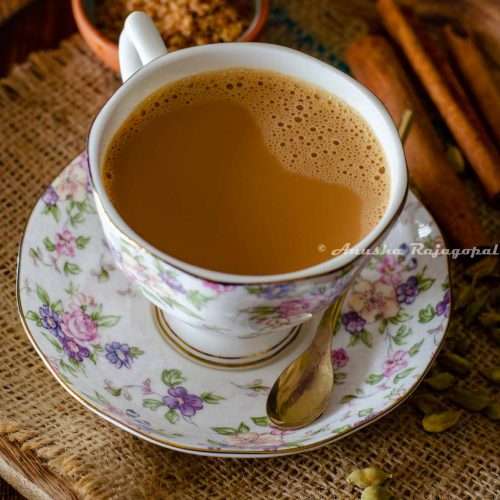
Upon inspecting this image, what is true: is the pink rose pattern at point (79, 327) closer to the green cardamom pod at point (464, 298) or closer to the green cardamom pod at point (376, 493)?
the green cardamom pod at point (376, 493)

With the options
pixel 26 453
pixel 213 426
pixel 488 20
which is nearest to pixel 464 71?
pixel 488 20

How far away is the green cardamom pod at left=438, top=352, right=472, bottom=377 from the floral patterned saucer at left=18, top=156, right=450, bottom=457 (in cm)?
12

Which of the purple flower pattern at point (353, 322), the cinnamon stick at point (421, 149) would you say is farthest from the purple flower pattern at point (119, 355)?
the cinnamon stick at point (421, 149)

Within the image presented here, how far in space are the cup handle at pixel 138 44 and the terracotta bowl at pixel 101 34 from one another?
0.45 meters

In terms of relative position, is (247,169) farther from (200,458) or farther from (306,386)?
(200,458)

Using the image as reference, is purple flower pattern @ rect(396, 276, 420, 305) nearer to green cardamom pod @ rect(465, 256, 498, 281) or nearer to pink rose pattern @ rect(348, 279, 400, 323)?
pink rose pattern @ rect(348, 279, 400, 323)

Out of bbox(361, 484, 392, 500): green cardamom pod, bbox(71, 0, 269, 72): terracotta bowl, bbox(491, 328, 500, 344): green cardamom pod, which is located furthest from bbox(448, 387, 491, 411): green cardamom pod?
bbox(71, 0, 269, 72): terracotta bowl

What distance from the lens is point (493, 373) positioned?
148 centimetres

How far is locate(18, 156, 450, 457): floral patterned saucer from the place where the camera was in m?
1.28

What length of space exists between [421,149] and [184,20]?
1.94ft

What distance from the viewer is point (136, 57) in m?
1.33

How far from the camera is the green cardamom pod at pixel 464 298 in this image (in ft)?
5.15

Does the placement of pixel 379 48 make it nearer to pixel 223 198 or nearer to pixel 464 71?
pixel 464 71

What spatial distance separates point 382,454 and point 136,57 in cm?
78
